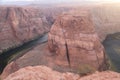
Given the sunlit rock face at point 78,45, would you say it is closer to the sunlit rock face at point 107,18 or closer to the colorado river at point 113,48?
the colorado river at point 113,48

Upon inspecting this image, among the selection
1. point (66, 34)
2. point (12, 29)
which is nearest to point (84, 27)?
point (66, 34)

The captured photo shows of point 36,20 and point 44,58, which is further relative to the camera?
point 36,20

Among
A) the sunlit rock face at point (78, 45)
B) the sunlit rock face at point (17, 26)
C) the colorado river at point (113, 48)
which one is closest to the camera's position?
the sunlit rock face at point (78, 45)

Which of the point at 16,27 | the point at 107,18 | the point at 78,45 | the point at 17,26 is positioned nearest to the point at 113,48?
the point at 78,45

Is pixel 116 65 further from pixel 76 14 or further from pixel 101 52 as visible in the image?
pixel 76 14

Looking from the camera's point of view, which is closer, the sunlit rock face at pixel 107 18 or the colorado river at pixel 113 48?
the colorado river at pixel 113 48

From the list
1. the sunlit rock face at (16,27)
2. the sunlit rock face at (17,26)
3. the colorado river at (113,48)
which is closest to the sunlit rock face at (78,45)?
the colorado river at (113,48)

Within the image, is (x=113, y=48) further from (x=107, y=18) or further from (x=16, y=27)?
Result: (x=107, y=18)
